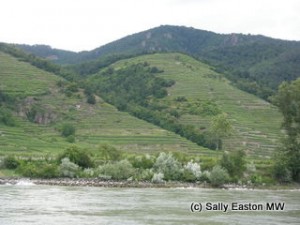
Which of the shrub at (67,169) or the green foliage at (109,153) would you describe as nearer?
the shrub at (67,169)

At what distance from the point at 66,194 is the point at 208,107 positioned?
98.1 metres

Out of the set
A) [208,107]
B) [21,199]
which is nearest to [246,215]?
[21,199]

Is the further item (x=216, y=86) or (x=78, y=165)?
(x=216, y=86)

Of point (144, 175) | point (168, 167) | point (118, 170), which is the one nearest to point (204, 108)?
point (168, 167)

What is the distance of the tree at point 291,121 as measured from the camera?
294ft

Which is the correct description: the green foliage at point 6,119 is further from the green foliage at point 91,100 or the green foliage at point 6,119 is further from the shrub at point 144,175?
the shrub at point 144,175

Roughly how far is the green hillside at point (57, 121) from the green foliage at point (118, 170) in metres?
21.1

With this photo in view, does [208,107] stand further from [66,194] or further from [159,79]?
[66,194]

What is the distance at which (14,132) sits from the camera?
12538cm

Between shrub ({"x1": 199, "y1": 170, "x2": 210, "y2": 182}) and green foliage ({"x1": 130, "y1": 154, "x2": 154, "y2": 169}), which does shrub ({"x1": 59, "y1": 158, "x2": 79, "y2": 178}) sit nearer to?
green foliage ({"x1": 130, "y1": 154, "x2": 154, "y2": 169})

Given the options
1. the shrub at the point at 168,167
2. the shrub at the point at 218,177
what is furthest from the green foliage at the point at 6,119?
the shrub at the point at 218,177

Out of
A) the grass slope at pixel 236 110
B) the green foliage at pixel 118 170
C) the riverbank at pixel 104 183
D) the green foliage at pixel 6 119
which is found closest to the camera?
the riverbank at pixel 104 183

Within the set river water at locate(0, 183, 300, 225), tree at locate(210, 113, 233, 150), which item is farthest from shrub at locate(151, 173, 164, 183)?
tree at locate(210, 113, 233, 150)

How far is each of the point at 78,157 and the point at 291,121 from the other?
111 feet
